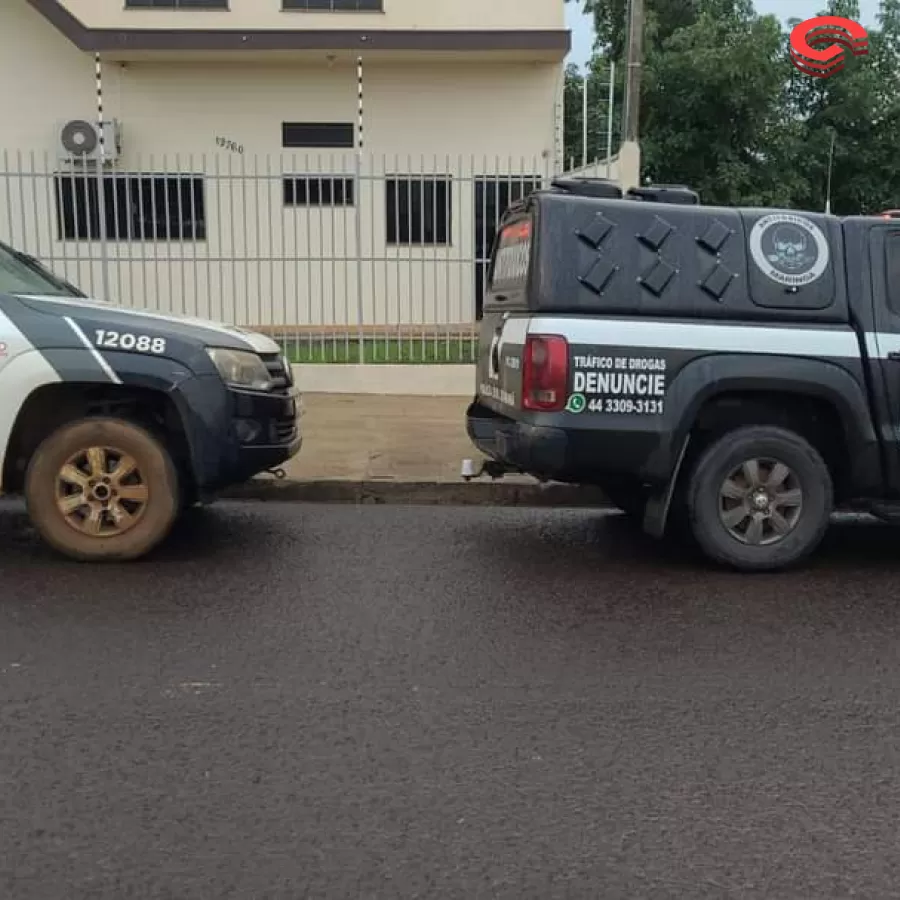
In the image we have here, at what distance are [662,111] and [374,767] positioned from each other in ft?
77.9

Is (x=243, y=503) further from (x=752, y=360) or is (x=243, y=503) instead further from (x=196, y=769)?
(x=196, y=769)

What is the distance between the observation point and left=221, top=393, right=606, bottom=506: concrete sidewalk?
792 centimetres

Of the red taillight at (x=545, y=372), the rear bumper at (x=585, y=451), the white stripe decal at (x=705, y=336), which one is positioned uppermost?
the white stripe decal at (x=705, y=336)

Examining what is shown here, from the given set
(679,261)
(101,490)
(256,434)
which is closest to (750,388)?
(679,261)

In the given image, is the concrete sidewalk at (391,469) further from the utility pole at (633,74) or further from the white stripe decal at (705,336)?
the utility pole at (633,74)

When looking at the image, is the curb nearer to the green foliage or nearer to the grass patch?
the grass patch

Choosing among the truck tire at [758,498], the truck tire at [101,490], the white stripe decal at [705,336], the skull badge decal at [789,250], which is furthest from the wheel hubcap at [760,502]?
the truck tire at [101,490]

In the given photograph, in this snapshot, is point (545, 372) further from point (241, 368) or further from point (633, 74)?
point (633, 74)

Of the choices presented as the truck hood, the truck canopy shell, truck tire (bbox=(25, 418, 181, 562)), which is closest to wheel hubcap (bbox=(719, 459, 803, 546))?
the truck canopy shell

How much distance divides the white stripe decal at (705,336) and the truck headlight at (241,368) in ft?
5.14

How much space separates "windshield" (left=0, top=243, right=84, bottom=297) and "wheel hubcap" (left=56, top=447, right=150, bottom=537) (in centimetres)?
105

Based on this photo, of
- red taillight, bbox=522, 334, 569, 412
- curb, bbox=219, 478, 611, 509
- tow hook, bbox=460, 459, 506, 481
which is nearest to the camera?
red taillight, bbox=522, 334, 569, 412

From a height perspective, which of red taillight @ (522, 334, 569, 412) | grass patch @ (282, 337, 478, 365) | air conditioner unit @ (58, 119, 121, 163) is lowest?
grass patch @ (282, 337, 478, 365)

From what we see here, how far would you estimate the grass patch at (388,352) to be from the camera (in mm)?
11992
